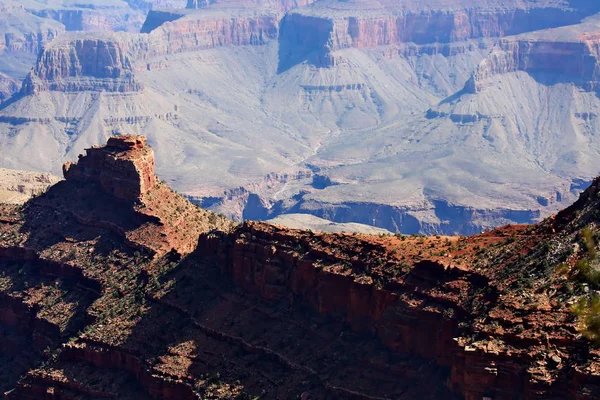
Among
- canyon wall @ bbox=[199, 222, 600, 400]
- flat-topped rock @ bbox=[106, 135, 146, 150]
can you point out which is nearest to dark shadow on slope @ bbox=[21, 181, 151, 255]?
flat-topped rock @ bbox=[106, 135, 146, 150]

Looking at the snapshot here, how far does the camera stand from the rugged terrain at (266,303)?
49.9 metres

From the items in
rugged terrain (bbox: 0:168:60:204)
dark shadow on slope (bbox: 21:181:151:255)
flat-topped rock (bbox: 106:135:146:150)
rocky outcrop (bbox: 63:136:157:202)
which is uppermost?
flat-topped rock (bbox: 106:135:146:150)

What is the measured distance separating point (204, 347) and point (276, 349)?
15.8 feet

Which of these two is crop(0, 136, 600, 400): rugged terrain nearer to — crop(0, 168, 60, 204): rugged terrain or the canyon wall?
the canyon wall

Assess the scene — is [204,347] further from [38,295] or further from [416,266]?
[38,295]

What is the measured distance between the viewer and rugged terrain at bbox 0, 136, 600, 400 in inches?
1965

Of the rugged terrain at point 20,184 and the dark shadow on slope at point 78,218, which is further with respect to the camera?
the rugged terrain at point 20,184

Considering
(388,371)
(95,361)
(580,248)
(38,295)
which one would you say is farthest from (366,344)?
(38,295)

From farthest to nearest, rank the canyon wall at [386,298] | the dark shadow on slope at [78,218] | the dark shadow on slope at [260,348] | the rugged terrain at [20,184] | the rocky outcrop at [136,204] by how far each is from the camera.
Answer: the rugged terrain at [20,184] < the dark shadow on slope at [78,218] < the rocky outcrop at [136,204] < the dark shadow on slope at [260,348] < the canyon wall at [386,298]

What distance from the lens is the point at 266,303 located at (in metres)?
67.7

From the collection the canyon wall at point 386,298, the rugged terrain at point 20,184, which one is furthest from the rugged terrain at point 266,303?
the rugged terrain at point 20,184

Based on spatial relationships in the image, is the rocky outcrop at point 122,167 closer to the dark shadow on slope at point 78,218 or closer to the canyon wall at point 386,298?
the dark shadow on slope at point 78,218

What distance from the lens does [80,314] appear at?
77.4 meters

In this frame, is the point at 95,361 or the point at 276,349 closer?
the point at 276,349
